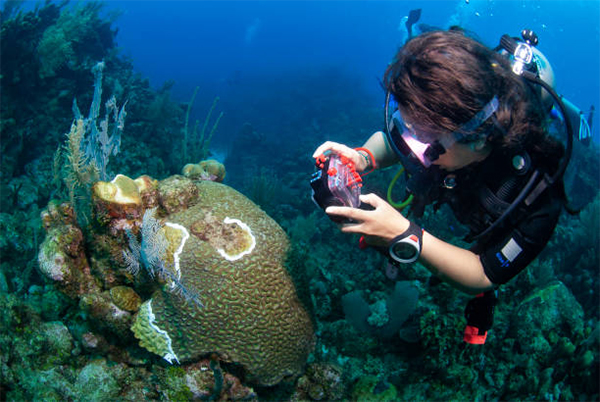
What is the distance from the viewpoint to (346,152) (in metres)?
2.35

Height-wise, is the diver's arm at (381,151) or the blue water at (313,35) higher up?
the diver's arm at (381,151)

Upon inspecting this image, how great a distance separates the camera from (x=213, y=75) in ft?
129

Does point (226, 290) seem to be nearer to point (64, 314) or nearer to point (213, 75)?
point (64, 314)

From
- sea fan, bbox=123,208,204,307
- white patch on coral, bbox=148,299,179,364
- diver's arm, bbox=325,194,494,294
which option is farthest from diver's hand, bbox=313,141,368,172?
white patch on coral, bbox=148,299,179,364

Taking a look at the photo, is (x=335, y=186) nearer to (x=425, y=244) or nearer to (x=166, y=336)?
(x=425, y=244)

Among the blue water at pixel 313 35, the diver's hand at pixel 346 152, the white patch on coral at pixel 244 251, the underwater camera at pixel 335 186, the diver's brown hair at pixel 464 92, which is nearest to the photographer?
the diver's brown hair at pixel 464 92

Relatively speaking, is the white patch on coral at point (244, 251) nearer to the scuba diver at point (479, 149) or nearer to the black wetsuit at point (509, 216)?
the scuba diver at point (479, 149)

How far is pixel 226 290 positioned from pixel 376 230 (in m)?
1.46

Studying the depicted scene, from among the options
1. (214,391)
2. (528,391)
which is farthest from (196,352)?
(528,391)

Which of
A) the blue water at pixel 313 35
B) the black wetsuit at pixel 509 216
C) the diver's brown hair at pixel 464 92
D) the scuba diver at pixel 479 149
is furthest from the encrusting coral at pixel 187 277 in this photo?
the blue water at pixel 313 35

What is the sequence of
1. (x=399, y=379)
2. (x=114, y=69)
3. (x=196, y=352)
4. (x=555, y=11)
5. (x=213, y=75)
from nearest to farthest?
(x=196, y=352) < (x=399, y=379) < (x=114, y=69) < (x=213, y=75) < (x=555, y=11)

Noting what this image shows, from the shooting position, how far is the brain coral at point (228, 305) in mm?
2523

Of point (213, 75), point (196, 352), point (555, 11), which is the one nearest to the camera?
point (196, 352)

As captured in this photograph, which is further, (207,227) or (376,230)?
(207,227)
